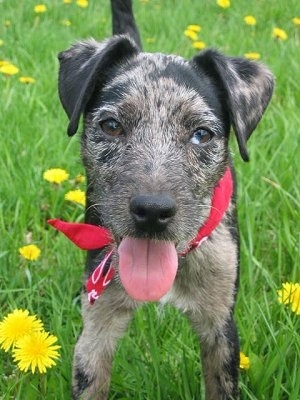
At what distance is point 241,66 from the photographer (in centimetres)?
297

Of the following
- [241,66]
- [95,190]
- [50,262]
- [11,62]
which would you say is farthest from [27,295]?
[11,62]

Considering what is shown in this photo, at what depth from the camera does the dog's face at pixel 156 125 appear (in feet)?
8.03

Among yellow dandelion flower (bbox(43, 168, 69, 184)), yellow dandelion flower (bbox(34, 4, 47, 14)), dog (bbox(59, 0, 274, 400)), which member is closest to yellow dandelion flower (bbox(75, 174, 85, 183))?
yellow dandelion flower (bbox(43, 168, 69, 184))

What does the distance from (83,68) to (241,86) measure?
1.98 feet

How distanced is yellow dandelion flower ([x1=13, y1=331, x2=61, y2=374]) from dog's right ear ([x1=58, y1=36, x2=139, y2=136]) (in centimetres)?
75

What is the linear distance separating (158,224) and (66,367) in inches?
41.2

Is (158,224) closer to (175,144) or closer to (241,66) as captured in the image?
(175,144)

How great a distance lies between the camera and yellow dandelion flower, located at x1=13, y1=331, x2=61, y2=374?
8.27 ft

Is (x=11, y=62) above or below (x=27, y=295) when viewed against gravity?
above

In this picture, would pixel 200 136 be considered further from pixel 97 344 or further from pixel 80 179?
pixel 80 179

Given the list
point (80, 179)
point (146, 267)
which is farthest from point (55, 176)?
point (146, 267)

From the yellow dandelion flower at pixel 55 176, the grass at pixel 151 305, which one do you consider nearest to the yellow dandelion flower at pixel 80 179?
the grass at pixel 151 305

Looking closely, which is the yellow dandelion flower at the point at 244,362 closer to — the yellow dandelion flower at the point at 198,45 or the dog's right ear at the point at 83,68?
the dog's right ear at the point at 83,68

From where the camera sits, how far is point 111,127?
2.70 meters
